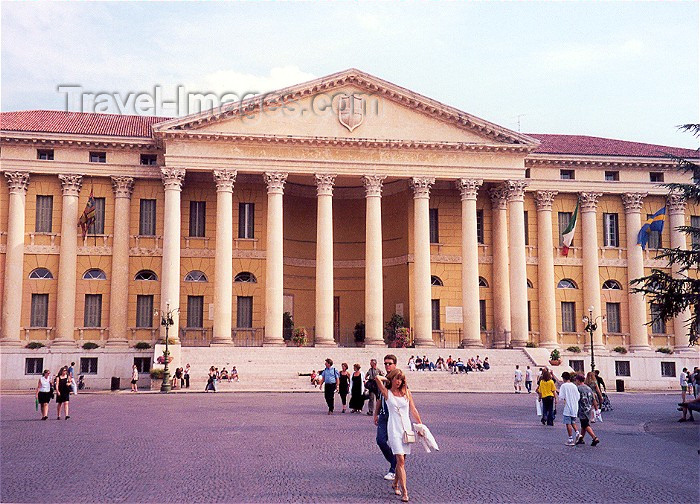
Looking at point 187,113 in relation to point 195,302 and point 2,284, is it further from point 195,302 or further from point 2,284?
point 2,284

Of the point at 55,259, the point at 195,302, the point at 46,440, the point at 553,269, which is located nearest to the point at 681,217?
the point at 553,269

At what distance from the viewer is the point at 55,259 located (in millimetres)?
43750

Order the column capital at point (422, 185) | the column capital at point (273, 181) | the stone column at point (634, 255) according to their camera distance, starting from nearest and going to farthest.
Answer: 1. the column capital at point (273, 181)
2. the column capital at point (422, 185)
3. the stone column at point (634, 255)

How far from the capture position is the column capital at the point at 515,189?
1775 inches

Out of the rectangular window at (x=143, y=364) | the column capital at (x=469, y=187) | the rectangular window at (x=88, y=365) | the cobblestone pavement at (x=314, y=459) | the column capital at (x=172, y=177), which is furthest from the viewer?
the column capital at (x=469, y=187)

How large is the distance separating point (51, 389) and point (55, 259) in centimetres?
2296

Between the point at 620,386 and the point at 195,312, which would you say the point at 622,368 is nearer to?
the point at 620,386

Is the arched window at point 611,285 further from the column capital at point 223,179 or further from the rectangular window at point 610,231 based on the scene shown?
the column capital at point 223,179

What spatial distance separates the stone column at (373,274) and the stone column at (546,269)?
10.9 meters

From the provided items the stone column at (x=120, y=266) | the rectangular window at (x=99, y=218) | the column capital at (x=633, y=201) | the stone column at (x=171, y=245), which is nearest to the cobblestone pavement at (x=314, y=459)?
the stone column at (x=171, y=245)

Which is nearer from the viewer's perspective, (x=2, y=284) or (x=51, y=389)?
(x=51, y=389)

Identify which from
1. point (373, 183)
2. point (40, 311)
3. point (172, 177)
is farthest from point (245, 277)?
point (40, 311)

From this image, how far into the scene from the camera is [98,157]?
44406 mm

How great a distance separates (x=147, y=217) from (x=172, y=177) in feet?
14.1
